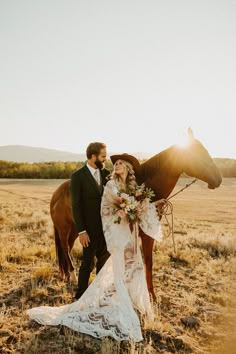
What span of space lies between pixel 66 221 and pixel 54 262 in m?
1.63

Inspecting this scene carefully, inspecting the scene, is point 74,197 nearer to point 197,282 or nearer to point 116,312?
point 116,312

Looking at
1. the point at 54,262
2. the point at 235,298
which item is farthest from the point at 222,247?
the point at 54,262

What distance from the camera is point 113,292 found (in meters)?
4.58

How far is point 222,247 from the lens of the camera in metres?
9.36

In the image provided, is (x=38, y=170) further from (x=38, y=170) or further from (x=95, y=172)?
(x=95, y=172)

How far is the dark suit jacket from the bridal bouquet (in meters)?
0.41

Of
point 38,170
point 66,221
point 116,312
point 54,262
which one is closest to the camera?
point 116,312

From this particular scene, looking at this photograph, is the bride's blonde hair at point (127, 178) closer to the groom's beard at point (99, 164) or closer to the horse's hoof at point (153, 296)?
the groom's beard at point (99, 164)

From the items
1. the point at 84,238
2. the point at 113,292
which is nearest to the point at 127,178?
the point at 84,238

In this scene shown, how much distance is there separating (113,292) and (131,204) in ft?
3.93

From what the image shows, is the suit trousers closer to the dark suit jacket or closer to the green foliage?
the dark suit jacket

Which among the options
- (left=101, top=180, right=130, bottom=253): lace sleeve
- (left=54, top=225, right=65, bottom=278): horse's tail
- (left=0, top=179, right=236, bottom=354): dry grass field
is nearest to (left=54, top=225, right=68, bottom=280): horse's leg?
(left=54, top=225, right=65, bottom=278): horse's tail

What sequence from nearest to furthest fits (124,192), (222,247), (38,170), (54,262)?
(124,192) < (54,262) < (222,247) < (38,170)

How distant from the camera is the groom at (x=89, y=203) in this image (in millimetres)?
4801
